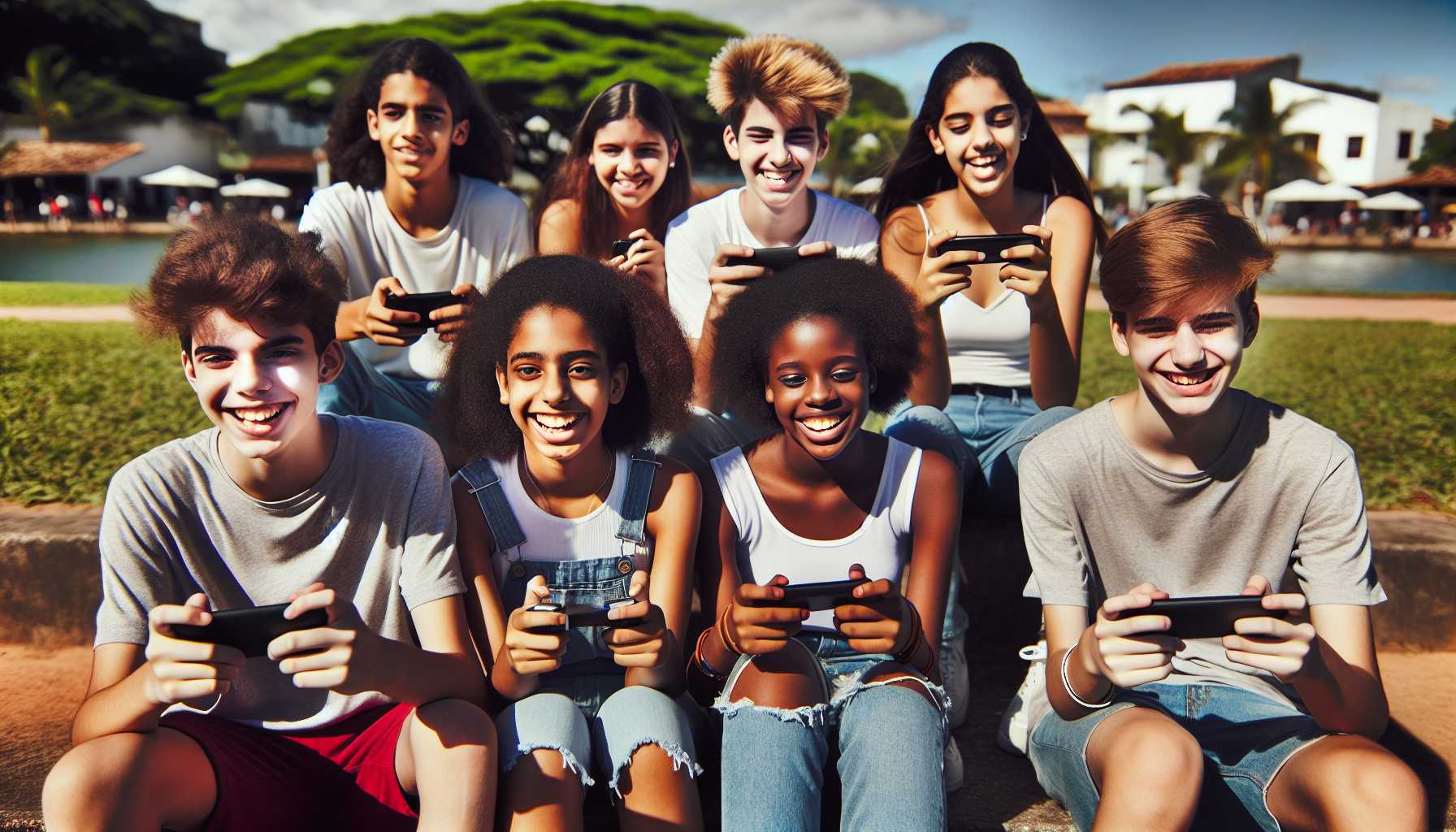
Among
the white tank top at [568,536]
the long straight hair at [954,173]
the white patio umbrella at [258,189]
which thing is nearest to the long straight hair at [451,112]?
the long straight hair at [954,173]

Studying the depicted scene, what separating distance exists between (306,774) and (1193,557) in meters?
2.08

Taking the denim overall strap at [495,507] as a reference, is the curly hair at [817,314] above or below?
above

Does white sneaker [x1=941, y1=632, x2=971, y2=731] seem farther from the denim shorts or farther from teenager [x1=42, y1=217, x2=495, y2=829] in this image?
teenager [x1=42, y1=217, x2=495, y2=829]

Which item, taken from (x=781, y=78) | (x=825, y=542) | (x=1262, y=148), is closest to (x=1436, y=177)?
(x=1262, y=148)

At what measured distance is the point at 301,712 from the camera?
242cm

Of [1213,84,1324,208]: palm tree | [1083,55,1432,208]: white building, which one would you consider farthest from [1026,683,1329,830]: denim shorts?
[1213,84,1324,208]: palm tree

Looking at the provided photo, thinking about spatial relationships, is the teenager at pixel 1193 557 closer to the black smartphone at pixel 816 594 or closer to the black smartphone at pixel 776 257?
the black smartphone at pixel 816 594

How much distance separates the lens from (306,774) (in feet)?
7.75

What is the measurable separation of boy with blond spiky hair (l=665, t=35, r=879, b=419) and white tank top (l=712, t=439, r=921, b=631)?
36.3 inches

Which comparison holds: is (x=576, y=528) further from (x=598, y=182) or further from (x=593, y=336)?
(x=598, y=182)

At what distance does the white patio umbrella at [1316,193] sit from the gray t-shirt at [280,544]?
27714 millimetres

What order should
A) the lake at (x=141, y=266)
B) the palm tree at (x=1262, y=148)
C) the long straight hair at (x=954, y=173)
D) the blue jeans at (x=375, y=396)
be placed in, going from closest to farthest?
the blue jeans at (x=375, y=396) → the long straight hair at (x=954, y=173) → the lake at (x=141, y=266) → the palm tree at (x=1262, y=148)

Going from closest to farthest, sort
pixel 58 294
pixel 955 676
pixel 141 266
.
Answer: pixel 955 676 < pixel 58 294 < pixel 141 266

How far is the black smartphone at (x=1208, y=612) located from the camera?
6.88 feet
